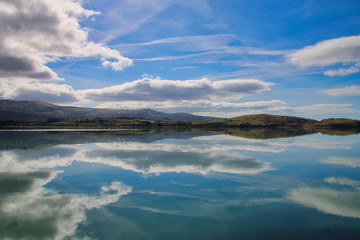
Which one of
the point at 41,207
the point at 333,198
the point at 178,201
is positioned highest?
the point at 333,198

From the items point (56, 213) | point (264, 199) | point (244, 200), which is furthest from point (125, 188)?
point (264, 199)

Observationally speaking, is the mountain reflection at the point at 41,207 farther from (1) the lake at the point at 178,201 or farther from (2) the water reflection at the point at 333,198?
(2) the water reflection at the point at 333,198

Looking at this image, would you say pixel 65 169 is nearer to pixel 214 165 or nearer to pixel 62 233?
pixel 62 233

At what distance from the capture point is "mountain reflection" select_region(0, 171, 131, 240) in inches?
512

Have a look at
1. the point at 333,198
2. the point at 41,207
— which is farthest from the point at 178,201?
the point at 333,198

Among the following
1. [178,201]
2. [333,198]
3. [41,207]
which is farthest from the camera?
[333,198]

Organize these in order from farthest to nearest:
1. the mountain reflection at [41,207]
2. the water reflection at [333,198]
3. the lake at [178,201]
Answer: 1. the water reflection at [333,198]
2. the lake at [178,201]
3. the mountain reflection at [41,207]

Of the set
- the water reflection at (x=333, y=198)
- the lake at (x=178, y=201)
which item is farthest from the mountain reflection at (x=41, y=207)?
the water reflection at (x=333, y=198)

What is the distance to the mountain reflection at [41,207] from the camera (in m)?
13.0

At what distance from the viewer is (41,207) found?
16.3 meters

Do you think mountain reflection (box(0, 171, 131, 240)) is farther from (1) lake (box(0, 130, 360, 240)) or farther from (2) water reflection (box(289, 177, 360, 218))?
(2) water reflection (box(289, 177, 360, 218))

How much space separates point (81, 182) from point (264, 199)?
58.6 feet

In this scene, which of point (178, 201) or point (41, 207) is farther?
point (178, 201)

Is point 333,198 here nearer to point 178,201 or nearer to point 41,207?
point 178,201
